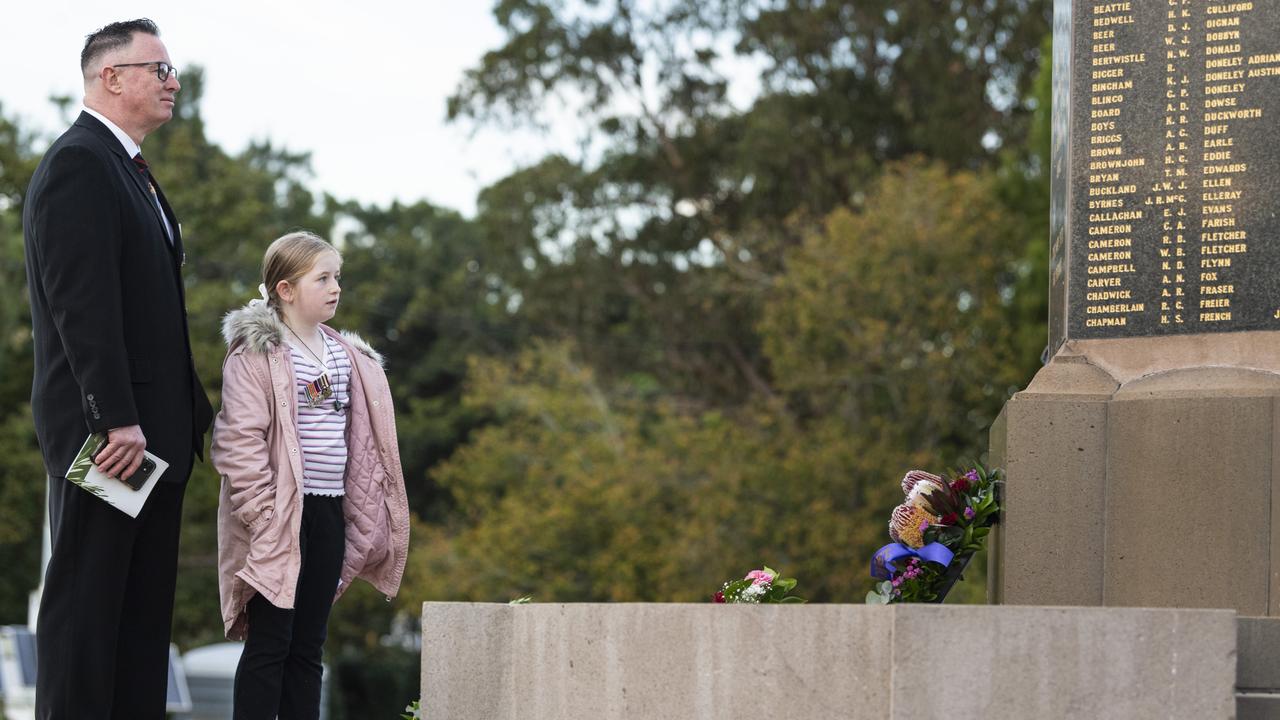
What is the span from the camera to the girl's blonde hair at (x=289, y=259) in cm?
520

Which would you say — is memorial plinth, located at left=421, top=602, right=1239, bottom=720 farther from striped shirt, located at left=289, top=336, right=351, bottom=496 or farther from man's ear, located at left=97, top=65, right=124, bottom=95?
man's ear, located at left=97, top=65, right=124, bottom=95

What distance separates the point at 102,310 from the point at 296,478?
0.78m

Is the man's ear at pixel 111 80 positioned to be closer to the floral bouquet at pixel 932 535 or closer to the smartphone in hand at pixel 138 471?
the smartphone in hand at pixel 138 471

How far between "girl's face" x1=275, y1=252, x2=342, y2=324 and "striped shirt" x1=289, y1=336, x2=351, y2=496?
0.12 m

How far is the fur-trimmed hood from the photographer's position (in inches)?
199

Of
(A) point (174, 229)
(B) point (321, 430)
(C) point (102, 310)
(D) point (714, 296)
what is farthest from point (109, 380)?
(D) point (714, 296)

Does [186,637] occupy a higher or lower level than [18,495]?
lower

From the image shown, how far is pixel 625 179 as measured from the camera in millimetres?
27031

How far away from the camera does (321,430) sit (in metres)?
5.07

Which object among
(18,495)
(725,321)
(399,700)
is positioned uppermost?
(725,321)

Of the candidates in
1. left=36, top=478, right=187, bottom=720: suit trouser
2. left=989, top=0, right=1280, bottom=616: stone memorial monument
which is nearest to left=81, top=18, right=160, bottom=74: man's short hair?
left=36, top=478, right=187, bottom=720: suit trouser

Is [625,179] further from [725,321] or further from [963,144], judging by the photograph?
[963,144]

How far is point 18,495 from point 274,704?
2314 cm

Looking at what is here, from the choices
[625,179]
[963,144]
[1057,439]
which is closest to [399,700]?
[625,179]
